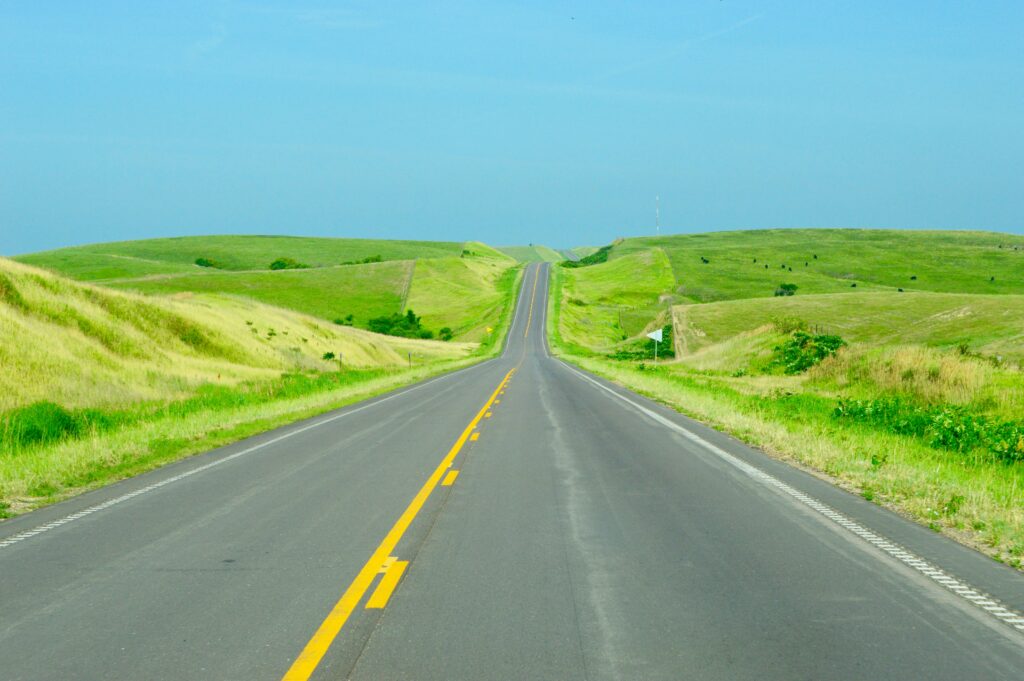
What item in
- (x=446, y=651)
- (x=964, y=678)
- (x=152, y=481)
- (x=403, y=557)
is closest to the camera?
(x=964, y=678)

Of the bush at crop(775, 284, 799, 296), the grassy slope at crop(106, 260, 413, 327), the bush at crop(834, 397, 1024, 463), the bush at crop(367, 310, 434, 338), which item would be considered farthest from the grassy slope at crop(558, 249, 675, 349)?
the bush at crop(834, 397, 1024, 463)

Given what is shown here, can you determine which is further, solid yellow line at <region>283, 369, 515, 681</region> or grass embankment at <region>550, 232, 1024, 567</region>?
grass embankment at <region>550, 232, 1024, 567</region>

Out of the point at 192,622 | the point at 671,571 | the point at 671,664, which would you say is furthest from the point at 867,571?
the point at 192,622

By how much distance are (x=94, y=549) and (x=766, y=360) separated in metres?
38.9

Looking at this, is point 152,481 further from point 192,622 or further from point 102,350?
point 102,350

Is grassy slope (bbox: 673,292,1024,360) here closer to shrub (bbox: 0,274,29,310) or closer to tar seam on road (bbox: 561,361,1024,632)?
tar seam on road (bbox: 561,361,1024,632)

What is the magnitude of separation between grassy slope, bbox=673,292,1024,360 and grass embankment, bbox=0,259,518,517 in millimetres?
28962

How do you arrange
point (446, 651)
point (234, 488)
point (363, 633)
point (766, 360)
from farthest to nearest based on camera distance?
point (766, 360) < point (234, 488) < point (363, 633) < point (446, 651)

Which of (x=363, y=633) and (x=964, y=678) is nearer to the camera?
(x=964, y=678)

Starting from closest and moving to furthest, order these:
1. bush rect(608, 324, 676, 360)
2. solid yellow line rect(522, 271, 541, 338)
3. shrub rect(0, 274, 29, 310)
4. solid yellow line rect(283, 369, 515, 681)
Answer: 1. solid yellow line rect(283, 369, 515, 681)
2. shrub rect(0, 274, 29, 310)
3. bush rect(608, 324, 676, 360)
4. solid yellow line rect(522, 271, 541, 338)

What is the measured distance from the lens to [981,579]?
6.48 metres

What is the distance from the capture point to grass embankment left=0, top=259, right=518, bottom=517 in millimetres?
13234

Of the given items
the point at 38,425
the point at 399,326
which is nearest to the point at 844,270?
the point at 399,326

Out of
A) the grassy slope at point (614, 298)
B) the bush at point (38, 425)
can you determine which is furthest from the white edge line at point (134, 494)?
the grassy slope at point (614, 298)
